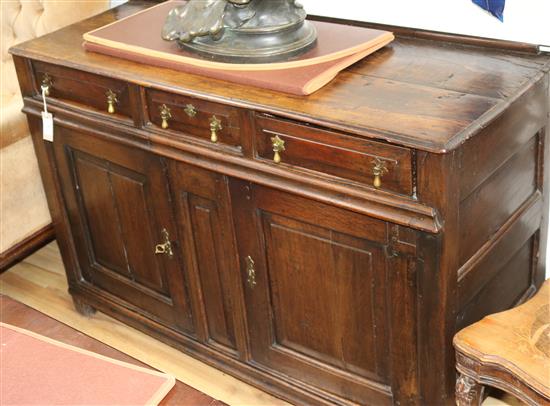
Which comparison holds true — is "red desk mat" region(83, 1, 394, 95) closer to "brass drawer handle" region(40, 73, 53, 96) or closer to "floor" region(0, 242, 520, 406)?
"brass drawer handle" region(40, 73, 53, 96)

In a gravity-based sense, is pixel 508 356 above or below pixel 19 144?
below

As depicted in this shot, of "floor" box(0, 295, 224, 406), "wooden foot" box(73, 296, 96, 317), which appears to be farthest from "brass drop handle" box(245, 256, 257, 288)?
"wooden foot" box(73, 296, 96, 317)

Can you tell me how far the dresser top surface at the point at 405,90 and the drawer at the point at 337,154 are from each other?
4 centimetres

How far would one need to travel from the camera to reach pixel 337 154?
183 centimetres

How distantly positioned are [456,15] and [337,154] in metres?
0.60

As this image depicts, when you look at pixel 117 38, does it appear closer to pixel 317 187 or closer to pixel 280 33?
pixel 280 33

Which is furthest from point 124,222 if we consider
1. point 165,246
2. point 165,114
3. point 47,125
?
point 165,114

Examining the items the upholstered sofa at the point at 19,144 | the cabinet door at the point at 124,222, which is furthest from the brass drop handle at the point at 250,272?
the upholstered sofa at the point at 19,144

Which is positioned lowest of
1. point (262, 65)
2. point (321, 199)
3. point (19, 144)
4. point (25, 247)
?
point (25, 247)

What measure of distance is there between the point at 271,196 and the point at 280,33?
1.31ft

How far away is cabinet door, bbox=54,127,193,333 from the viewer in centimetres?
234

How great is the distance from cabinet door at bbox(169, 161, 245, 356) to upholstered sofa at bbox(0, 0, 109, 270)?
2.73 ft

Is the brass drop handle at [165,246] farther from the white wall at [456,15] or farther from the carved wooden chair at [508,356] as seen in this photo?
the carved wooden chair at [508,356]

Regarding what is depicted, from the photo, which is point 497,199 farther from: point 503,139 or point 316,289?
point 316,289
